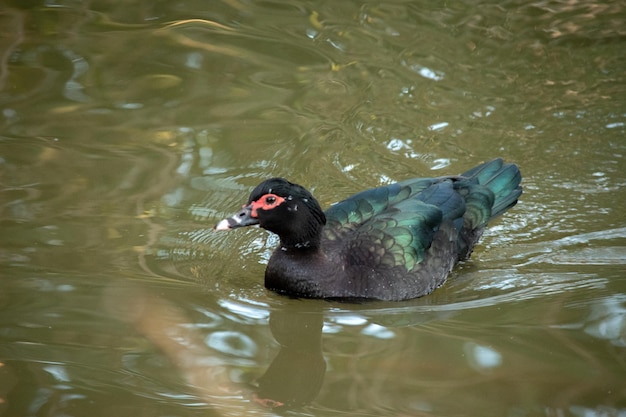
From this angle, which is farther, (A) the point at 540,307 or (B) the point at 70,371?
(A) the point at 540,307

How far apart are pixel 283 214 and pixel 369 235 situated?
861mm

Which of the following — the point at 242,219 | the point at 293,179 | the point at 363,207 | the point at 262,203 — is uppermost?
the point at 262,203

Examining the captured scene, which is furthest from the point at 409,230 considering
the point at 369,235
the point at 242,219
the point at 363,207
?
the point at 242,219

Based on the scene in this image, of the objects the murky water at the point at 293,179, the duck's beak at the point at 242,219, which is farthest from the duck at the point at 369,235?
the murky water at the point at 293,179

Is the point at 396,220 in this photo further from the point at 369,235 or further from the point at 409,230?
the point at 369,235

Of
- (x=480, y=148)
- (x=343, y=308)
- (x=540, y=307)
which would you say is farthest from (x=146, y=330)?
(x=480, y=148)

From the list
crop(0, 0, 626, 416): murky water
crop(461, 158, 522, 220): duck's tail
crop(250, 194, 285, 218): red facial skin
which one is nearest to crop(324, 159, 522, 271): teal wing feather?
crop(461, 158, 522, 220): duck's tail

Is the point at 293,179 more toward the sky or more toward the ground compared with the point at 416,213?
more toward the ground

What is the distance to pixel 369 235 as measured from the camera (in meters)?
7.88

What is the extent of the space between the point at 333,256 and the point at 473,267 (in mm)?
1485

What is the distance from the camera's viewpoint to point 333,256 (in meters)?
7.75

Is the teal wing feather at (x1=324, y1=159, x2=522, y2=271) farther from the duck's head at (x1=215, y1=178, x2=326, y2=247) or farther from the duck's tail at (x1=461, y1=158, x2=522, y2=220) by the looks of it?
the duck's head at (x1=215, y1=178, x2=326, y2=247)

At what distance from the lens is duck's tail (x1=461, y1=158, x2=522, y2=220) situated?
875 cm

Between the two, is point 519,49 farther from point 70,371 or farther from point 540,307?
point 70,371
